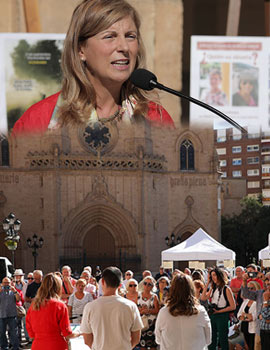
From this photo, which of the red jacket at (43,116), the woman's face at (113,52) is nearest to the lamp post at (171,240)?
the red jacket at (43,116)

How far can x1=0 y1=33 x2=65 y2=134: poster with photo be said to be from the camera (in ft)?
24.2

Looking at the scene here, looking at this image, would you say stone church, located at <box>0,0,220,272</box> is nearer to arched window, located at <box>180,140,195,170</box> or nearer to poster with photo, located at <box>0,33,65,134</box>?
arched window, located at <box>180,140,195,170</box>

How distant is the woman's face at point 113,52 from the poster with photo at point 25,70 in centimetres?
42

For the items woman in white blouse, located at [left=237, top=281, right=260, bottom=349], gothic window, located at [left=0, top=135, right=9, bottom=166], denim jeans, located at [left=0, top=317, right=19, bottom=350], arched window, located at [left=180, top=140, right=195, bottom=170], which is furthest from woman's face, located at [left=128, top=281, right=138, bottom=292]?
arched window, located at [left=180, top=140, right=195, bottom=170]

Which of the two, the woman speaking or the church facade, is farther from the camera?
the church facade

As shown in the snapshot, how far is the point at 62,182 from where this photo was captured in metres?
29.0

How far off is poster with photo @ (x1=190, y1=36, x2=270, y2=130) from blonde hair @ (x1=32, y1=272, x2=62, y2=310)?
2.66 m

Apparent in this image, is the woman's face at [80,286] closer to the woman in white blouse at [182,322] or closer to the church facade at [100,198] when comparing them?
the woman in white blouse at [182,322]

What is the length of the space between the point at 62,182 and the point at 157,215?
4.27 m

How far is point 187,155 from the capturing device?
3156 centimetres

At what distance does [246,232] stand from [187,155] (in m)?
5.77

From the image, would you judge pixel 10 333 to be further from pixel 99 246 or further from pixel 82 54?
pixel 99 246

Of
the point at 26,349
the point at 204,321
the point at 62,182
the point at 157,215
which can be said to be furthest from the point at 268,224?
the point at 204,321

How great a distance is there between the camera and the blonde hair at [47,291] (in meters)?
5.62
